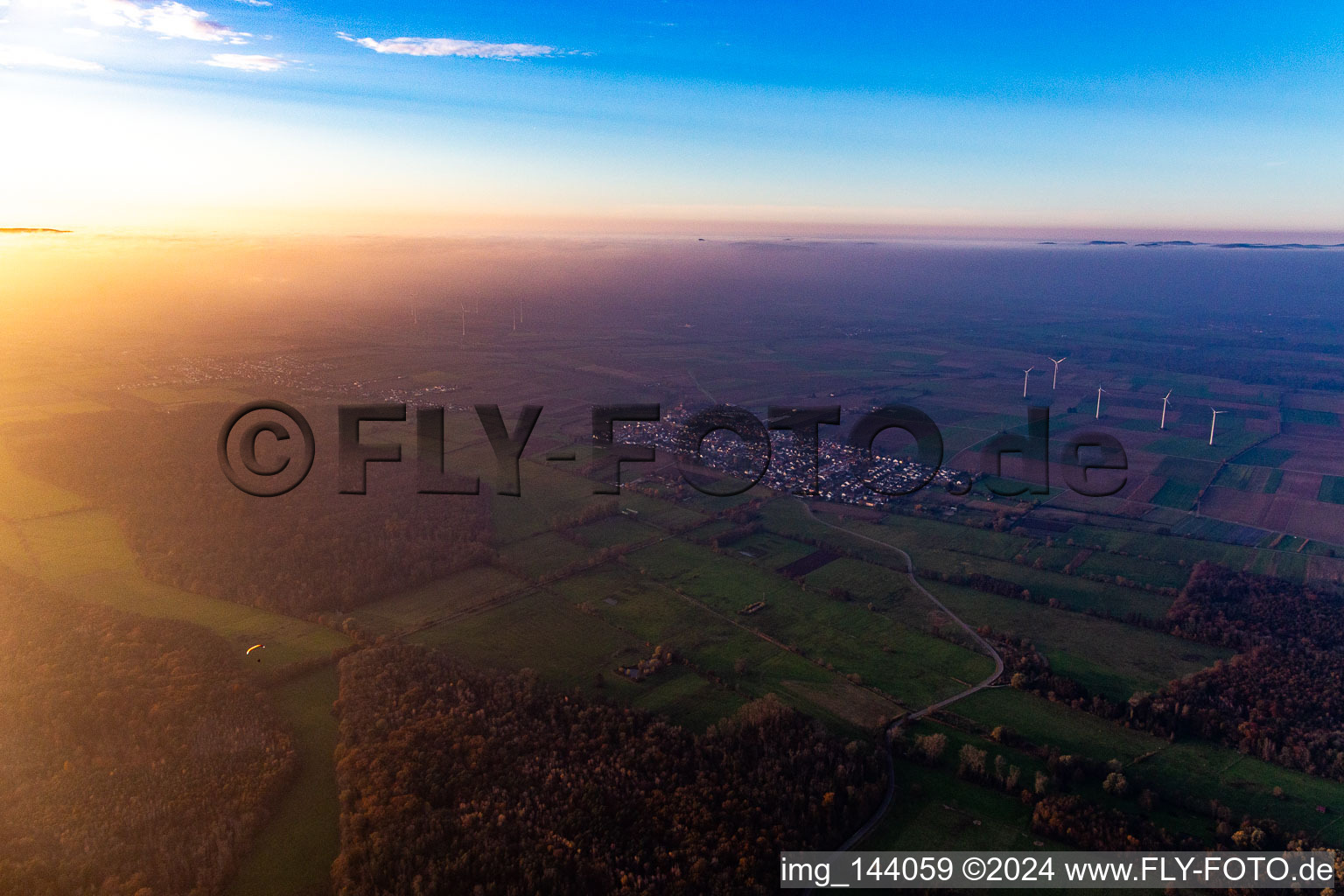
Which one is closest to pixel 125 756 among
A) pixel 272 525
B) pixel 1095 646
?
pixel 272 525

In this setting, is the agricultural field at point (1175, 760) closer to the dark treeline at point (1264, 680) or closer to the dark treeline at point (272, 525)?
the dark treeline at point (1264, 680)

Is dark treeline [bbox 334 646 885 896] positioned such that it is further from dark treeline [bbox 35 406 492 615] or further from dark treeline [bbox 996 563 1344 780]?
dark treeline [bbox 996 563 1344 780]

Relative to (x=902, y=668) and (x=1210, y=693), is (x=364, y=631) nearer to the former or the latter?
(x=902, y=668)

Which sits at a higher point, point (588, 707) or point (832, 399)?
point (832, 399)

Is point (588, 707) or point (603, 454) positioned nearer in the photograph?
point (588, 707)

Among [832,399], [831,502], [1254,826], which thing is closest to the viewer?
[1254,826]

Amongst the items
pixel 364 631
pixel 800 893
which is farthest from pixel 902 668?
pixel 364 631
